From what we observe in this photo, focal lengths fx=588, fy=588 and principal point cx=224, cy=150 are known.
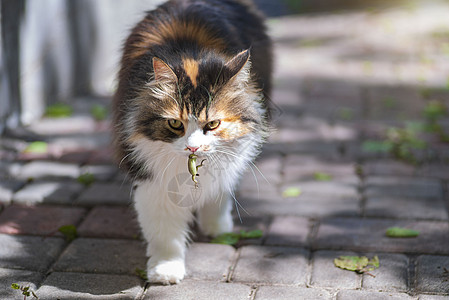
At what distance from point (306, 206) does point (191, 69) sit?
1277 mm

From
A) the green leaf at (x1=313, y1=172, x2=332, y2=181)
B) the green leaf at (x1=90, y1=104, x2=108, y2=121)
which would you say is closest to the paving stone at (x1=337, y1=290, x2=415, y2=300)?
the green leaf at (x1=313, y1=172, x2=332, y2=181)

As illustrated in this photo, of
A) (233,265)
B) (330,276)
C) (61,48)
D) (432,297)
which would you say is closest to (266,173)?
(233,265)

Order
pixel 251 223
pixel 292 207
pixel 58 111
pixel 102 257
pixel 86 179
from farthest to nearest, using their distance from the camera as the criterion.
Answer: pixel 58 111 < pixel 86 179 < pixel 292 207 < pixel 251 223 < pixel 102 257

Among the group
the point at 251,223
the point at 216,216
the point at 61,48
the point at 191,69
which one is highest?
the point at 191,69

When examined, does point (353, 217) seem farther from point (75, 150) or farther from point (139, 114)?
point (75, 150)

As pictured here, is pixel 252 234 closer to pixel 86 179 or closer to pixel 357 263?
pixel 357 263

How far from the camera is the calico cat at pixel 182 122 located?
251 cm

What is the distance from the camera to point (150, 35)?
2973 millimetres

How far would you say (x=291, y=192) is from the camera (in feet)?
11.8

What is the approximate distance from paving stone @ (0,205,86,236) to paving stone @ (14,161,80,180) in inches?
16.6

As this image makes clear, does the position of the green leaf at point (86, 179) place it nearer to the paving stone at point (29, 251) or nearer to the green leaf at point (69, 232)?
the green leaf at point (69, 232)

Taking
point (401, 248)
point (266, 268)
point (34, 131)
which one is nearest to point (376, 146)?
point (401, 248)

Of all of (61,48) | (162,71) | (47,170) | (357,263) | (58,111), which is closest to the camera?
(162,71)

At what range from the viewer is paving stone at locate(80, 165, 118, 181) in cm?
384
